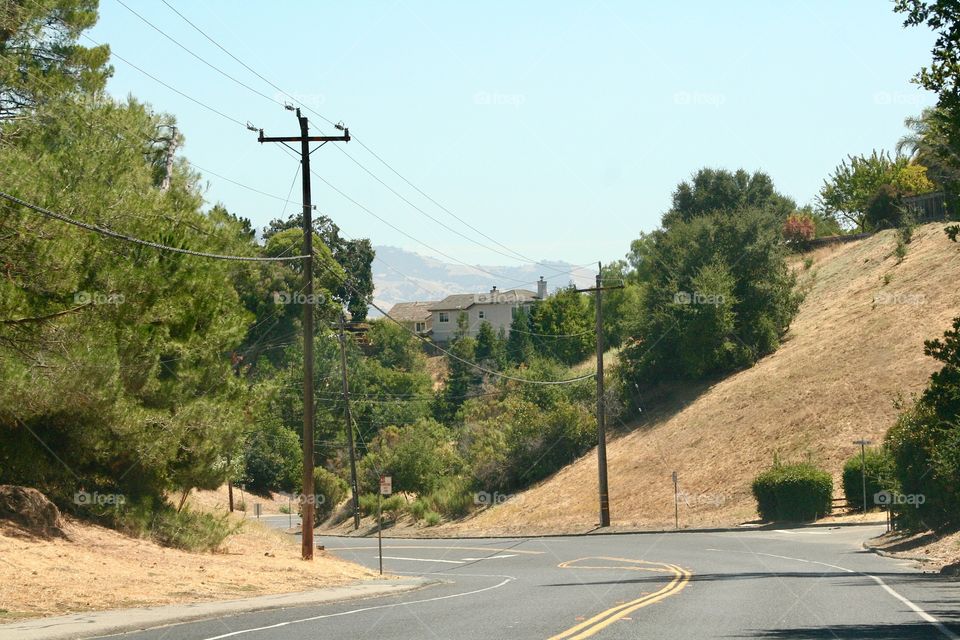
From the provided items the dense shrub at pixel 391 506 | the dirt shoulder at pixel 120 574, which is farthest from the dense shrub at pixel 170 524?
the dense shrub at pixel 391 506

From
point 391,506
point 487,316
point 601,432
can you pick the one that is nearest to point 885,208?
point 601,432

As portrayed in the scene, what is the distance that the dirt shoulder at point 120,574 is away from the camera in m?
18.8

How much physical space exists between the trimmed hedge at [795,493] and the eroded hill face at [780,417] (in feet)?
7.92

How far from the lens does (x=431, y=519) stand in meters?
66.4

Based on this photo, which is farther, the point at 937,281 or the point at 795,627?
the point at 937,281

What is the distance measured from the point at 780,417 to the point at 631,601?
4470 centimetres

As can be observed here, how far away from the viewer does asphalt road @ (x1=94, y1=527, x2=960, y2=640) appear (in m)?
14.5

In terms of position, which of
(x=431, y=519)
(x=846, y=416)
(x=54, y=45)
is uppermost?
(x=54, y=45)

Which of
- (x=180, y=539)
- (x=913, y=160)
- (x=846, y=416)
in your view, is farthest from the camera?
(x=913, y=160)

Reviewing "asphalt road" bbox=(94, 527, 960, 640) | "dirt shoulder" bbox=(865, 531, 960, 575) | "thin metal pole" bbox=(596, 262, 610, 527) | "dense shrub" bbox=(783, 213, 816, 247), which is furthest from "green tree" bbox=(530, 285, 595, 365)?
"asphalt road" bbox=(94, 527, 960, 640)

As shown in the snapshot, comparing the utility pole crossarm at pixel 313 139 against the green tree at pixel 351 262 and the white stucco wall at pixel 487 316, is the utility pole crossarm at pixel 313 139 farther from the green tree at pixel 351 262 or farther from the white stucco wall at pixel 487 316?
the white stucco wall at pixel 487 316

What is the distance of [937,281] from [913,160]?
3929 cm

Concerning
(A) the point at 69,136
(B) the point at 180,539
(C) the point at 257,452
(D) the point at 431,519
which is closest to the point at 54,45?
(A) the point at 69,136

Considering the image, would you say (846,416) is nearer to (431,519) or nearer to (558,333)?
(431,519)
